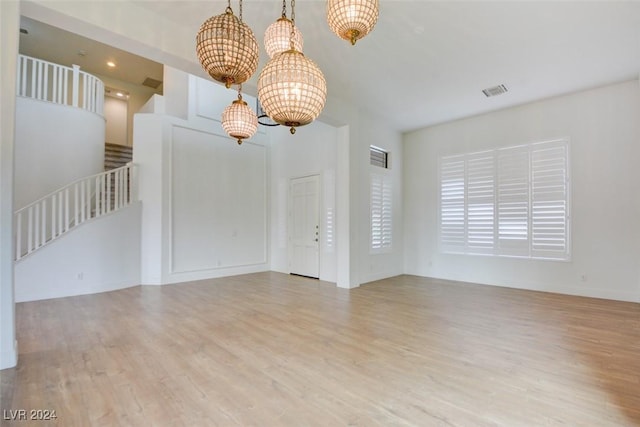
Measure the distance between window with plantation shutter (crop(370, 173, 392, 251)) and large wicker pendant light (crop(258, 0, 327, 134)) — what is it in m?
4.69

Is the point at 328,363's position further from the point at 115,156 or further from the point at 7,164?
the point at 115,156

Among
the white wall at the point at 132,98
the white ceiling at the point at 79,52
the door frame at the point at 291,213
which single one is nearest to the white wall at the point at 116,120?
the white wall at the point at 132,98

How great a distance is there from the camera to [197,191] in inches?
252

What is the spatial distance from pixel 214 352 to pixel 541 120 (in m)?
6.40

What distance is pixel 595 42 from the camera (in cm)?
355

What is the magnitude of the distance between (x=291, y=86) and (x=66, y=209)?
17.9 ft

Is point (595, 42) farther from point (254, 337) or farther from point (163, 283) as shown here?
point (163, 283)

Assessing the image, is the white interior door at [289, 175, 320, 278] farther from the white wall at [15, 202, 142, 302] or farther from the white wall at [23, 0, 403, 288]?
the white wall at [15, 202, 142, 302]

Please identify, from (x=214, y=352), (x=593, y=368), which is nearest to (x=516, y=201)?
(x=593, y=368)

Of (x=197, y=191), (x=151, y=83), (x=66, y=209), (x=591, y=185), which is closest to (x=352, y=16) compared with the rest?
(x=591, y=185)

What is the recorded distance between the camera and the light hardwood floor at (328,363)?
6.37 feet

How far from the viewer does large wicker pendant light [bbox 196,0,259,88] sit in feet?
5.82

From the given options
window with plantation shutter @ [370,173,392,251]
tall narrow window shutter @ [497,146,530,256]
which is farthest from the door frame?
tall narrow window shutter @ [497,146,530,256]

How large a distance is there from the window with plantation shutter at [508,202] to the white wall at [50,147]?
25.8 feet
